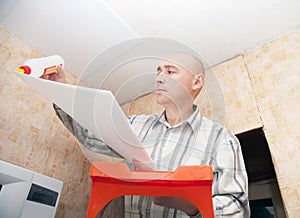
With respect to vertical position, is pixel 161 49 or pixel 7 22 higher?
pixel 7 22

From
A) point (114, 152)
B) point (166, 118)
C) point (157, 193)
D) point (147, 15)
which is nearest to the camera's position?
point (157, 193)

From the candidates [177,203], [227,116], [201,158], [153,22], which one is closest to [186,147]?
[201,158]

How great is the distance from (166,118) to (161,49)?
305 millimetres

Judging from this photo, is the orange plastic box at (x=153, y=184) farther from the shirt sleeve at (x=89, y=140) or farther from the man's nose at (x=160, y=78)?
the man's nose at (x=160, y=78)

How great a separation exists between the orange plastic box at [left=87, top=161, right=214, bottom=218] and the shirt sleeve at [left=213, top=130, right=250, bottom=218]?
131 mm

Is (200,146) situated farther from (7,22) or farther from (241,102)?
(7,22)

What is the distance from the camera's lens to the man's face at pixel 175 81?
2.05ft

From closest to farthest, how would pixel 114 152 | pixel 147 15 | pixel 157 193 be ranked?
pixel 157 193, pixel 114 152, pixel 147 15

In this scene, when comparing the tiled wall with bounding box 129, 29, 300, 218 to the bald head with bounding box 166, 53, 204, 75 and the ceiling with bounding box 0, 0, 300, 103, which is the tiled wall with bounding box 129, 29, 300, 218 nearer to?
the ceiling with bounding box 0, 0, 300, 103

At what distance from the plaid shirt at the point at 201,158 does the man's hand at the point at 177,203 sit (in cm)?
3

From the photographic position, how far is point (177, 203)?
482 millimetres

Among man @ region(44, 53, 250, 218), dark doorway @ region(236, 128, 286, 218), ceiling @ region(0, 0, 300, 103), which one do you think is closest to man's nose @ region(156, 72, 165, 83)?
man @ region(44, 53, 250, 218)

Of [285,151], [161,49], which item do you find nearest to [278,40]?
[285,151]

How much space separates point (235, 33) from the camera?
114 centimetres
